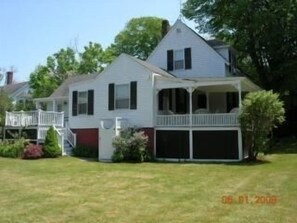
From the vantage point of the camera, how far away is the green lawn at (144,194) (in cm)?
824

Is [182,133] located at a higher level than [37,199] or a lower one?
higher

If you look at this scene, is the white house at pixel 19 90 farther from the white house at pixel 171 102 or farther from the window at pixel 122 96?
the window at pixel 122 96

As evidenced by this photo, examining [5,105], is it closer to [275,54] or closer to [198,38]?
[198,38]

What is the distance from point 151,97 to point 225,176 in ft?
29.9

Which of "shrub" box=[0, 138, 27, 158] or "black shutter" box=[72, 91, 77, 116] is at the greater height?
"black shutter" box=[72, 91, 77, 116]

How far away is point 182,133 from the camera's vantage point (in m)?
21.9

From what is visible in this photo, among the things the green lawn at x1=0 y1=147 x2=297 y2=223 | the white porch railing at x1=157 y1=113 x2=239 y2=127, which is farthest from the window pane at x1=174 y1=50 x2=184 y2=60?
the green lawn at x1=0 y1=147 x2=297 y2=223

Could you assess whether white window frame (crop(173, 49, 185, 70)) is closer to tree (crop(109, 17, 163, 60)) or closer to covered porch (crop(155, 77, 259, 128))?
covered porch (crop(155, 77, 259, 128))

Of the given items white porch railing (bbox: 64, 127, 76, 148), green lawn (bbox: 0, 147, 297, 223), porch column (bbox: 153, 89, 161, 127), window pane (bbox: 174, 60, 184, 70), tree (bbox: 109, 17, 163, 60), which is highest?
tree (bbox: 109, 17, 163, 60)

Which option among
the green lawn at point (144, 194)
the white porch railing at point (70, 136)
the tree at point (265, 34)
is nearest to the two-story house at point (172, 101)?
the white porch railing at point (70, 136)

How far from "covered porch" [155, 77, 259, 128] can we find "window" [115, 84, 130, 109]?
1831 mm

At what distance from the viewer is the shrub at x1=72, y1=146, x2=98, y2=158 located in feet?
79.3

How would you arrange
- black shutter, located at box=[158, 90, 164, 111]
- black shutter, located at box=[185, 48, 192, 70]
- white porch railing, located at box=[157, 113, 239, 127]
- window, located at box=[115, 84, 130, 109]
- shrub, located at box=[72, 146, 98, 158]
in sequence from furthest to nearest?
black shutter, located at box=[185, 48, 192, 70], shrub, located at box=[72, 146, 98, 158], window, located at box=[115, 84, 130, 109], black shutter, located at box=[158, 90, 164, 111], white porch railing, located at box=[157, 113, 239, 127]

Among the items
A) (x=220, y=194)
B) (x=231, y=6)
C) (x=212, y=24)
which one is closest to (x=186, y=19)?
(x=212, y=24)
